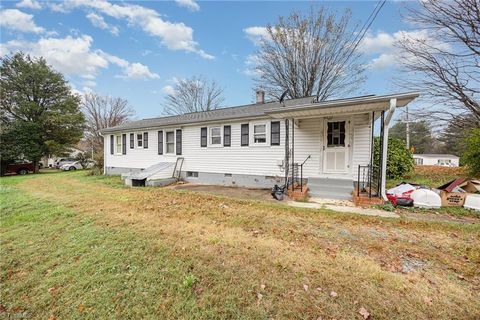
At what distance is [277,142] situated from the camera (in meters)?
8.80

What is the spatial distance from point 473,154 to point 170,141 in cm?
1364

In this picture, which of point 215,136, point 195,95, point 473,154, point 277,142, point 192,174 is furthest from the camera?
point 195,95

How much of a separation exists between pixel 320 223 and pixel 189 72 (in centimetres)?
2704

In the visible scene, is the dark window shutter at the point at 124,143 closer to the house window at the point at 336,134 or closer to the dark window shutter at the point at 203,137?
the dark window shutter at the point at 203,137

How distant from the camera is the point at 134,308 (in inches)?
89.8

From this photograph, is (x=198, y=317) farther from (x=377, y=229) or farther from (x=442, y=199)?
(x=442, y=199)

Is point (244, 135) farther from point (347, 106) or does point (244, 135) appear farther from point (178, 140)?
point (347, 106)

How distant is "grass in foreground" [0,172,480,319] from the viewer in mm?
2279

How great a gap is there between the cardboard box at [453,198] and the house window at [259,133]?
5953 millimetres

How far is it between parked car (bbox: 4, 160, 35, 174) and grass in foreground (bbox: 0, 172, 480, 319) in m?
22.7

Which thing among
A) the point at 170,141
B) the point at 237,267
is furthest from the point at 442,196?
the point at 170,141

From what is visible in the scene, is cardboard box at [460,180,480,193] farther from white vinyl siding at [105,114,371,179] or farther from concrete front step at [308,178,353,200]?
concrete front step at [308,178,353,200]

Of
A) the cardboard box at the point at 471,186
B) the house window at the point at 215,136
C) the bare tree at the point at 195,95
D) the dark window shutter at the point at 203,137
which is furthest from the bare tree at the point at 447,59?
the bare tree at the point at 195,95

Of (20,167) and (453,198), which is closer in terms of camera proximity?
(453,198)
